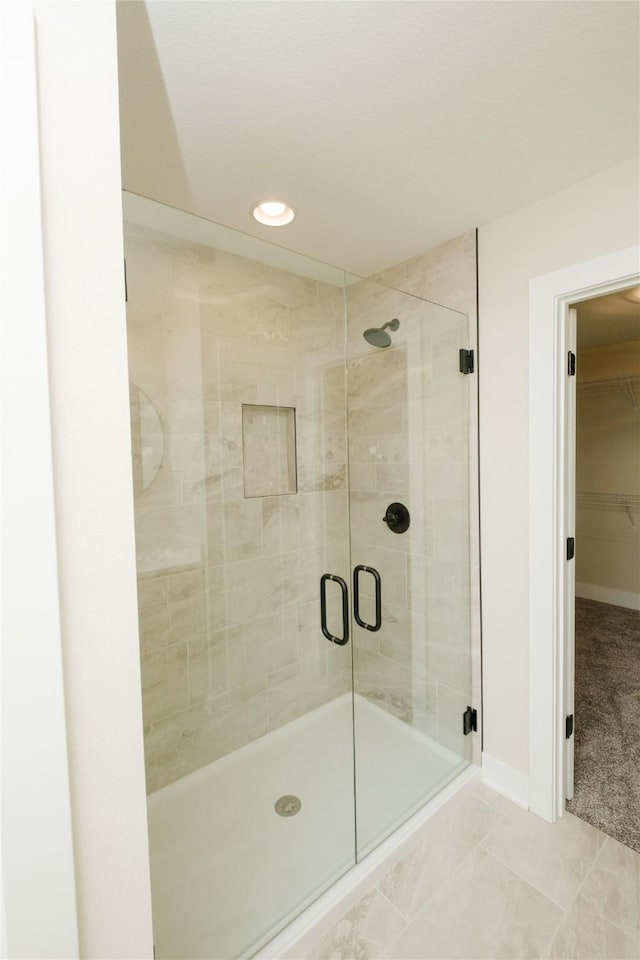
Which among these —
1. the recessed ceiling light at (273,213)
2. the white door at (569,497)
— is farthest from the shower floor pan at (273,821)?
the recessed ceiling light at (273,213)

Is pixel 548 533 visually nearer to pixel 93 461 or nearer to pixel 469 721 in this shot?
pixel 469 721

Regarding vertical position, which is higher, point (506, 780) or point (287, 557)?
point (287, 557)

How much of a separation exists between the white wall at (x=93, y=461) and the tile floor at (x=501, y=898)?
3.34 ft

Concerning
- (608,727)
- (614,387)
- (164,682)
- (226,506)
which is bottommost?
(608,727)

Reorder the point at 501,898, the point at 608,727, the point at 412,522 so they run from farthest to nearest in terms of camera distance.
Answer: the point at 608,727, the point at 412,522, the point at 501,898

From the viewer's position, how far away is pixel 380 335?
6.10 ft

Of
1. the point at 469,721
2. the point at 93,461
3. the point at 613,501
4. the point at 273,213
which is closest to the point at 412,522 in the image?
the point at 469,721

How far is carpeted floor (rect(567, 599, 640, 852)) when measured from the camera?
5.59ft

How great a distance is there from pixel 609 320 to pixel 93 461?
383cm

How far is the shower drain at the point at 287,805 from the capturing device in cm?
170

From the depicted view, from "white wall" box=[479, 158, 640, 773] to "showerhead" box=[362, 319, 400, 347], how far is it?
0.38 metres

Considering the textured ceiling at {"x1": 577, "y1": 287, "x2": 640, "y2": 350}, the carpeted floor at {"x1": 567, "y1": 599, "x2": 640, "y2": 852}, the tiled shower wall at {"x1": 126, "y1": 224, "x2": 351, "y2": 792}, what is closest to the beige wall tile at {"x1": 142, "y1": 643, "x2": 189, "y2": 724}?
the tiled shower wall at {"x1": 126, "y1": 224, "x2": 351, "y2": 792}

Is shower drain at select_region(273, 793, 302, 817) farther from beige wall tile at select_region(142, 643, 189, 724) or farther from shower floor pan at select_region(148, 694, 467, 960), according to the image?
beige wall tile at select_region(142, 643, 189, 724)

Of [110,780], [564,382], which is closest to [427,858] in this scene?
[110,780]
